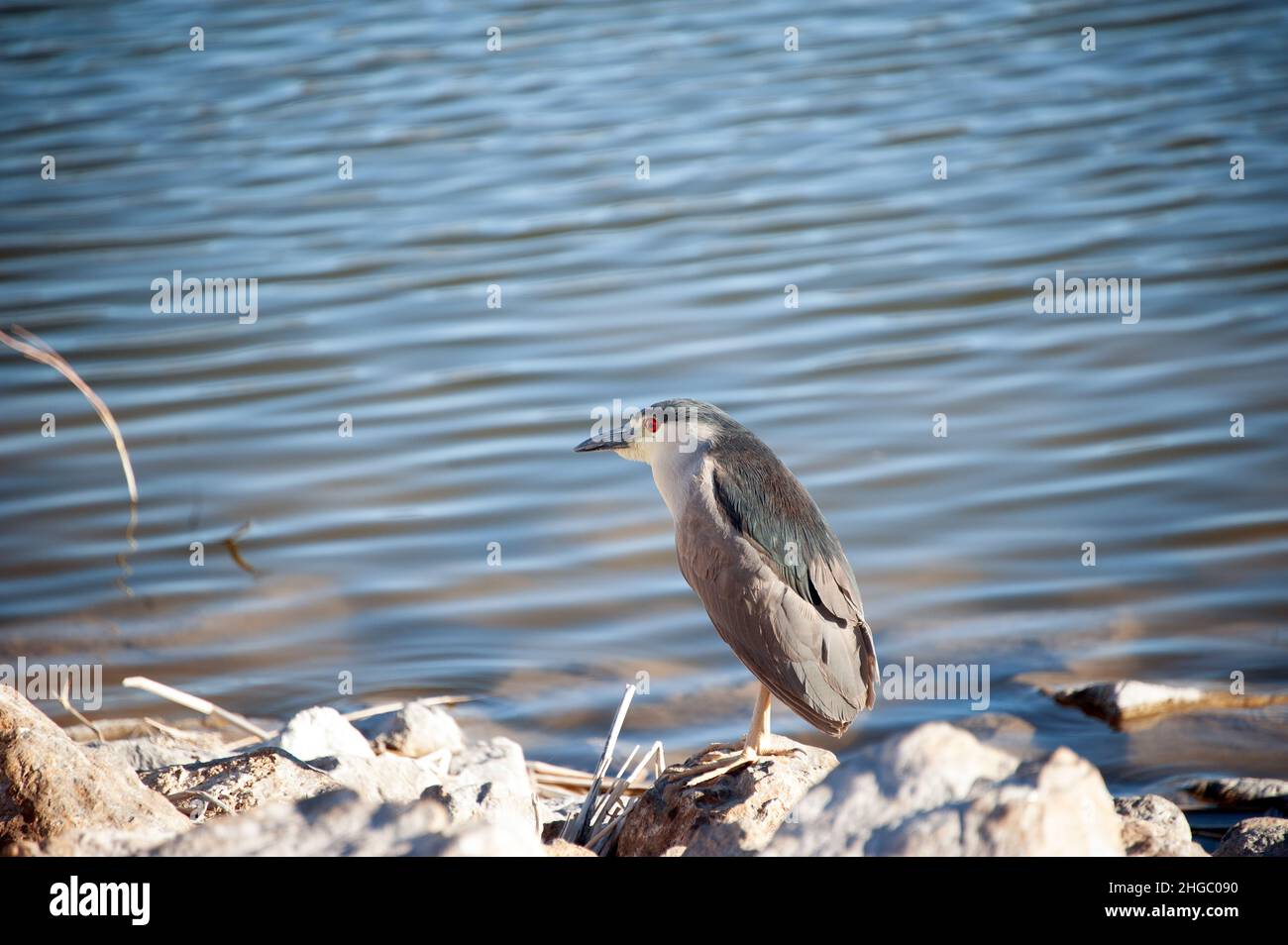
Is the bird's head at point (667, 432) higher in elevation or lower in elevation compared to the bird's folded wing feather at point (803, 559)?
higher

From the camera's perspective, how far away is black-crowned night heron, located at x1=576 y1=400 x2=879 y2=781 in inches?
139

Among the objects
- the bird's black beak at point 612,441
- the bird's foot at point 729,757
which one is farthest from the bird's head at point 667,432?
the bird's foot at point 729,757

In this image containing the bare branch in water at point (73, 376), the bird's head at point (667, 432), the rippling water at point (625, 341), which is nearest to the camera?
the bird's head at point (667, 432)

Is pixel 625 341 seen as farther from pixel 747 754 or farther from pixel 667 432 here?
pixel 747 754

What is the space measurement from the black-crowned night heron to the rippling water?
5.54ft

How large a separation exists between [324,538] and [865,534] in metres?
2.90

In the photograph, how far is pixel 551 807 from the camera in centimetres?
417

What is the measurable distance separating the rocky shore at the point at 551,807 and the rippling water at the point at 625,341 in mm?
1723

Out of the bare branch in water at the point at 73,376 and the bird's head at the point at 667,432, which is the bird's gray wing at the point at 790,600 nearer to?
the bird's head at the point at 667,432

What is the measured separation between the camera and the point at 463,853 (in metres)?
1.98

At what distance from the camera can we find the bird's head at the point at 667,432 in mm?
3652

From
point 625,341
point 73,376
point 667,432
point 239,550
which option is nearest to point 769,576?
point 667,432

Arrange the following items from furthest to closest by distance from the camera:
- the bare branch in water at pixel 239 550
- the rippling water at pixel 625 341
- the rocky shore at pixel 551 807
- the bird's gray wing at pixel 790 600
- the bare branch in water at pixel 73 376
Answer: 1. the bare branch in water at pixel 239 550
2. the rippling water at pixel 625 341
3. the bare branch in water at pixel 73 376
4. the bird's gray wing at pixel 790 600
5. the rocky shore at pixel 551 807

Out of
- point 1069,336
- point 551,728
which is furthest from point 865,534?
point 1069,336
